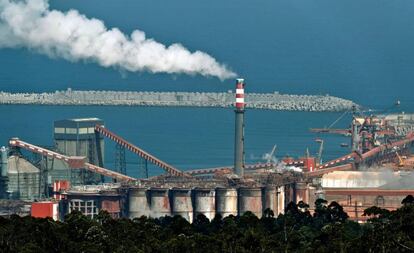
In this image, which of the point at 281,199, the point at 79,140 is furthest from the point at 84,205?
the point at 79,140

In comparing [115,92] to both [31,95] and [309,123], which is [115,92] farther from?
[309,123]

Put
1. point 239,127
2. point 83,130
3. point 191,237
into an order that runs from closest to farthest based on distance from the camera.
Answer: point 191,237 → point 239,127 → point 83,130

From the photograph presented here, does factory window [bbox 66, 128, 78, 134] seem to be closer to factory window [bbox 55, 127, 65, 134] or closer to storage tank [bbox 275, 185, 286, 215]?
factory window [bbox 55, 127, 65, 134]

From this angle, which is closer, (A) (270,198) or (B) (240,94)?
(A) (270,198)

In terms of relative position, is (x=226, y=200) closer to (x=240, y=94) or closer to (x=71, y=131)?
(x=240, y=94)

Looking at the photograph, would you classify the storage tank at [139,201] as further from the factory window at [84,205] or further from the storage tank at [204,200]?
the storage tank at [204,200]

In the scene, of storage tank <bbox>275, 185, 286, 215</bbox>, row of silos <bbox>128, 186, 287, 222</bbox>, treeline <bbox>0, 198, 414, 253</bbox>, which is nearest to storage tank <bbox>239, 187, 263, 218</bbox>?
row of silos <bbox>128, 186, 287, 222</bbox>

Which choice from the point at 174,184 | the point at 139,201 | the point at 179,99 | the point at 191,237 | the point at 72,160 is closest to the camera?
the point at 191,237
